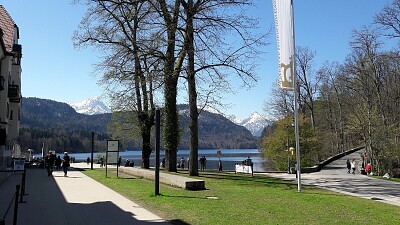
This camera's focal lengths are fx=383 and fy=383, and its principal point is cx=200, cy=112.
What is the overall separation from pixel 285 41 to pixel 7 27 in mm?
28544

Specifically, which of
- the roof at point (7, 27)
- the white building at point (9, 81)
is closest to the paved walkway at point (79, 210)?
the white building at point (9, 81)

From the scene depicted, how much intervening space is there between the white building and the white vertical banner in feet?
63.8

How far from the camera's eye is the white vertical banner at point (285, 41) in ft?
55.8

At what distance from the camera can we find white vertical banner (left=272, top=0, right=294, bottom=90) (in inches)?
670

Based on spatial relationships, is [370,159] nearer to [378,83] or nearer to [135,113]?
[378,83]

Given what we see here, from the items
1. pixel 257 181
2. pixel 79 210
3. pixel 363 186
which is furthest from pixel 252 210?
pixel 363 186

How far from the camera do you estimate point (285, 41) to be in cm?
1714

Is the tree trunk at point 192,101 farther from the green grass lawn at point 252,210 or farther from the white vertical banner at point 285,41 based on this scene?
the green grass lawn at point 252,210

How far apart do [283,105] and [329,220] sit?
46.3 metres

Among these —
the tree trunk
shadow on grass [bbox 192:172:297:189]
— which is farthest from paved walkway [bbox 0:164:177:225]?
shadow on grass [bbox 192:172:297:189]

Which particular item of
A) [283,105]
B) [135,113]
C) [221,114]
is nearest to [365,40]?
[283,105]

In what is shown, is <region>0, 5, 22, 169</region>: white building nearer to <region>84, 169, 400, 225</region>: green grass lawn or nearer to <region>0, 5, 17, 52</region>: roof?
<region>0, 5, 17, 52</region>: roof

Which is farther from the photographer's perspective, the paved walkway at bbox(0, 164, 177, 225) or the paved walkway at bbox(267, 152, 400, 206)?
the paved walkway at bbox(267, 152, 400, 206)

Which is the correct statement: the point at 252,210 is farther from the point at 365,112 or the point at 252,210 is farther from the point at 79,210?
the point at 365,112
